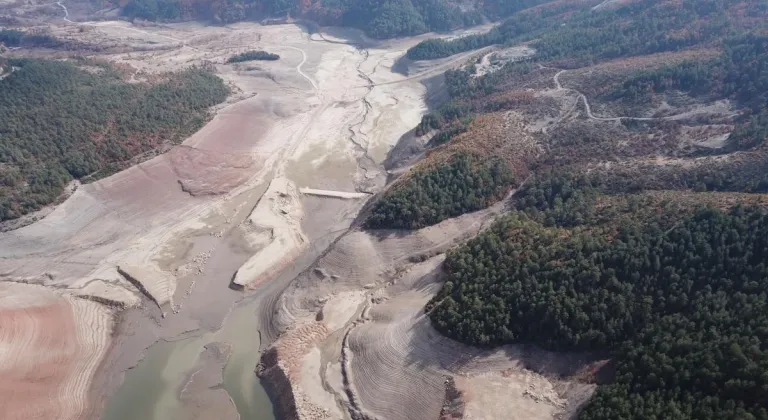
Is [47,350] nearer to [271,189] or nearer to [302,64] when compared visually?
[271,189]

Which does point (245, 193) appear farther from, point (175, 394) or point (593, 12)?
point (593, 12)

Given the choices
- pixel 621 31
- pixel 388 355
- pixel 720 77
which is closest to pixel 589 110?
pixel 720 77

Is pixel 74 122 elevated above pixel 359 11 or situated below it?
below

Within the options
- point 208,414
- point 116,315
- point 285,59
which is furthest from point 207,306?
point 285,59

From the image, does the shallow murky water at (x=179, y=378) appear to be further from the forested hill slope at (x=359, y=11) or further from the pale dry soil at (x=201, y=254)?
the forested hill slope at (x=359, y=11)

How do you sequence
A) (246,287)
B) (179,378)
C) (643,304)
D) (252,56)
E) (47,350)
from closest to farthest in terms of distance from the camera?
1. (643,304)
2. (179,378)
3. (47,350)
4. (246,287)
5. (252,56)

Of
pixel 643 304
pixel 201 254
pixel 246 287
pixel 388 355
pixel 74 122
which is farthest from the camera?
pixel 74 122
